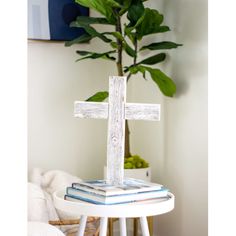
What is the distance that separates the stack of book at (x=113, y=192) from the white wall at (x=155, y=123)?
81cm

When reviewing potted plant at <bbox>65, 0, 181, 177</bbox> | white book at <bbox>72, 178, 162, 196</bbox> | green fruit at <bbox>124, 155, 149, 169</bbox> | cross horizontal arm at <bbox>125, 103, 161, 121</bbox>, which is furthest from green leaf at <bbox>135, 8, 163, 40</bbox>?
white book at <bbox>72, 178, 162, 196</bbox>

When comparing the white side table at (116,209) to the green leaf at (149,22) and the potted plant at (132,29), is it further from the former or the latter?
the green leaf at (149,22)

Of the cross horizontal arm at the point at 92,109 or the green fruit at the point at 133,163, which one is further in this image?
the green fruit at the point at 133,163

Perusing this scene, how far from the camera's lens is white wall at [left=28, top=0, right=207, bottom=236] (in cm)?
280

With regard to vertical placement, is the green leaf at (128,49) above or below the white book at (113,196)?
above

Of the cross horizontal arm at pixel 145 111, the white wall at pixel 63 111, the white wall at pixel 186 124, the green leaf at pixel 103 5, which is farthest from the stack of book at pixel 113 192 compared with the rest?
the white wall at pixel 63 111

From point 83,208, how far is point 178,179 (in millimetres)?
1201

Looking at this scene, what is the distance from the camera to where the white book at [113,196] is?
1.89 metres

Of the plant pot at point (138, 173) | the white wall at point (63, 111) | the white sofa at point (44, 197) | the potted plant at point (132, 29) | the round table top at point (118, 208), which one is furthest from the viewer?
the white wall at point (63, 111)

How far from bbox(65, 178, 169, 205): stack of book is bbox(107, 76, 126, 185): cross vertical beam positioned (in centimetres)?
5

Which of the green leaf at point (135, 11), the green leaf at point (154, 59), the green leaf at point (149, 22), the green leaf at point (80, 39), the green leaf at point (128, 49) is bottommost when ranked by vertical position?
the green leaf at point (154, 59)

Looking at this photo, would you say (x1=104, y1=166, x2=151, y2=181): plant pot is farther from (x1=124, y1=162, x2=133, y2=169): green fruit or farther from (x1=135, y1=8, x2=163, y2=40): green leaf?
(x1=135, y1=8, x2=163, y2=40): green leaf

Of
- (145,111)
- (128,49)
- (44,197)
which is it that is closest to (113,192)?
(145,111)

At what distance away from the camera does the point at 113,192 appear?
1887mm
